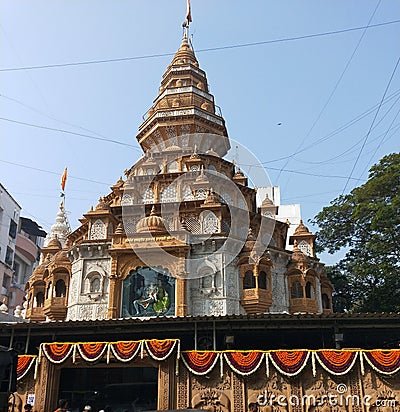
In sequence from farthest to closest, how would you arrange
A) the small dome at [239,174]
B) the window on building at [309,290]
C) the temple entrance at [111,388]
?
1. the small dome at [239,174]
2. the window on building at [309,290]
3. the temple entrance at [111,388]

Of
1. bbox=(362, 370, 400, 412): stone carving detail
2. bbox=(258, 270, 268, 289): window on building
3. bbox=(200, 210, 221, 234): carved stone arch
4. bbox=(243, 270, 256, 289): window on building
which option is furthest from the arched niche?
bbox=(362, 370, 400, 412): stone carving detail

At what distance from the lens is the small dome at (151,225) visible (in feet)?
92.8

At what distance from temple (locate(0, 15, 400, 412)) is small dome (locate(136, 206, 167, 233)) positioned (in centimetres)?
9

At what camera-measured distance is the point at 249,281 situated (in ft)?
92.0

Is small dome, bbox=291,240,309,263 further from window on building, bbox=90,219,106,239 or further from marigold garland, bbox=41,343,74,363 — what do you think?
marigold garland, bbox=41,343,74,363

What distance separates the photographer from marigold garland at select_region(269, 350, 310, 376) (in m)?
18.4

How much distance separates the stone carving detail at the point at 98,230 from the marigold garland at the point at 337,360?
1701 centimetres

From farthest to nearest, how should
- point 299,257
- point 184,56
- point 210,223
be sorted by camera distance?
point 184,56 → point 299,257 → point 210,223

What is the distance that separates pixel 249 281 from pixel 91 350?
1150 centimetres

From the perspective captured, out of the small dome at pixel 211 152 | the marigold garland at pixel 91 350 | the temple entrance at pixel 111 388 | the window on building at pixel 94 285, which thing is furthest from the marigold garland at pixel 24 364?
the small dome at pixel 211 152

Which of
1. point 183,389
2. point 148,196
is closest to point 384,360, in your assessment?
point 183,389

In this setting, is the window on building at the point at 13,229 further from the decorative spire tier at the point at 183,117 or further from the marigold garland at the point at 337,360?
the marigold garland at the point at 337,360

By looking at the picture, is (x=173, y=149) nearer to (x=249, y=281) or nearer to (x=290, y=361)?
(x=249, y=281)

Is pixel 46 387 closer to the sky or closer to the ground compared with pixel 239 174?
closer to the ground
